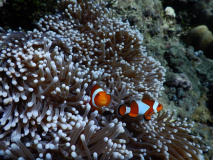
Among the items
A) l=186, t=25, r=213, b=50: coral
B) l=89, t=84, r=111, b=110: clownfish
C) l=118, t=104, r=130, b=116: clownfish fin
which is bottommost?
l=118, t=104, r=130, b=116: clownfish fin

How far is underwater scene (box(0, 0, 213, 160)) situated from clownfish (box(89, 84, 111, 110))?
0.01 m

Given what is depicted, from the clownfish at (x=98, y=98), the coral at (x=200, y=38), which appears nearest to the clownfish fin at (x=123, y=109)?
the clownfish at (x=98, y=98)

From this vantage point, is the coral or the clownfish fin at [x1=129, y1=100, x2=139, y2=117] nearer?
the clownfish fin at [x1=129, y1=100, x2=139, y2=117]

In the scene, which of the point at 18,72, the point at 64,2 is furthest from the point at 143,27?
the point at 18,72

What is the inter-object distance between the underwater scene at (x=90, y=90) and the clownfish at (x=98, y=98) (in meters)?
0.01

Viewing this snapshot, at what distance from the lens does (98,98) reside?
146 centimetres

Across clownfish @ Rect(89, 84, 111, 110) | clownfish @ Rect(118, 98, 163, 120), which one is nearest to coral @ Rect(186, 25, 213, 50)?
clownfish @ Rect(118, 98, 163, 120)

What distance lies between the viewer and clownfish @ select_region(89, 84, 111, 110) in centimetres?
145

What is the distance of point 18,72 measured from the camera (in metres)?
1.41

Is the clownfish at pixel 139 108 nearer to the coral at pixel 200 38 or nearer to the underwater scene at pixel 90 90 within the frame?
the underwater scene at pixel 90 90

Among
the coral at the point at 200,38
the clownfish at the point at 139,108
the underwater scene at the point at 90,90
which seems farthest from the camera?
the coral at the point at 200,38

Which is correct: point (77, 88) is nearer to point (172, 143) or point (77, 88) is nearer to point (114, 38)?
point (114, 38)

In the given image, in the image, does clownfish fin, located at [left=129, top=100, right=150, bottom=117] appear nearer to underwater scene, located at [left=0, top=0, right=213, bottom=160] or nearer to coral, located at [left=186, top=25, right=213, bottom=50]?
underwater scene, located at [left=0, top=0, right=213, bottom=160]

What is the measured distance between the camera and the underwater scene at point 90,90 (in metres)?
1.32
